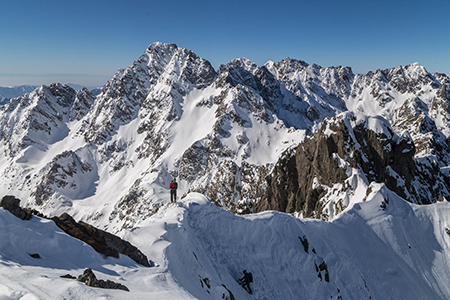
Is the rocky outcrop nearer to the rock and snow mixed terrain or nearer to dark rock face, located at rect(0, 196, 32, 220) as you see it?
A: the rock and snow mixed terrain

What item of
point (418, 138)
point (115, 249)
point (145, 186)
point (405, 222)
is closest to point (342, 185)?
point (405, 222)

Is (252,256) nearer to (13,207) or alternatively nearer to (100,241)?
(100,241)

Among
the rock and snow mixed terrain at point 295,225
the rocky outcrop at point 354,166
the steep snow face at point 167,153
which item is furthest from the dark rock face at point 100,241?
the steep snow face at point 167,153

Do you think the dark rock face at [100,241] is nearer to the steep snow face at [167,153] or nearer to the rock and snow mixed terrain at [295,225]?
the rock and snow mixed terrain at [295,225]

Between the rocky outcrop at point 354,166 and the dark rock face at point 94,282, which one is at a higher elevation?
the rocky outcrop at point 354,166

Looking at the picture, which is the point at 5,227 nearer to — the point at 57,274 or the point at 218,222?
the point at 57,274

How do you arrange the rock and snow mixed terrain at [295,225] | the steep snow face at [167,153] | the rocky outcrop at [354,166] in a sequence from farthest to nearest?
1. the steep snow face at [167,153]
2. the rocky outcrop at [354,166]
3. the rock and snow mixed terrain at [295,225]

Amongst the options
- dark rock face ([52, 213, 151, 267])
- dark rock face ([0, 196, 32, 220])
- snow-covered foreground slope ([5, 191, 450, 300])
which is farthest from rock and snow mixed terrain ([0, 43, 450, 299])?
dark rock face ([52, 213, 151, 267])
